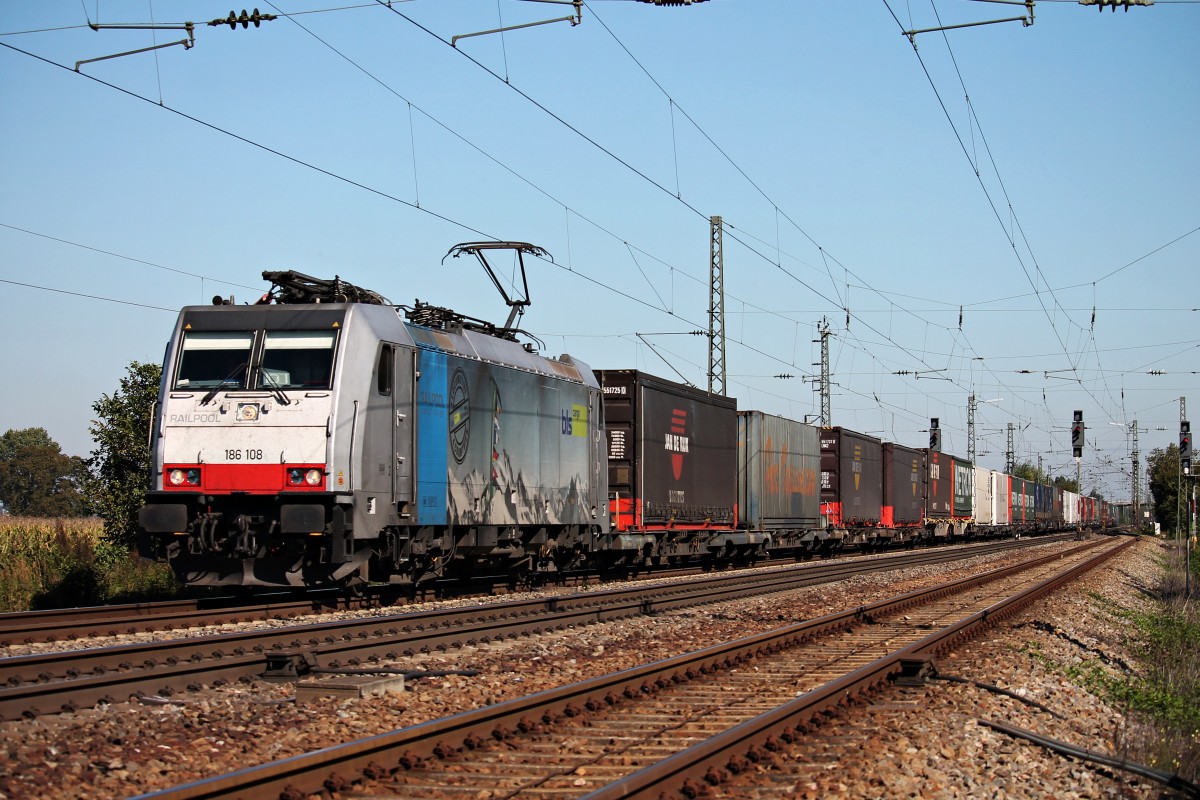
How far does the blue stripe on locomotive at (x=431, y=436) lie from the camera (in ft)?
50.0

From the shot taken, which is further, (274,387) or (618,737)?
(274,387)

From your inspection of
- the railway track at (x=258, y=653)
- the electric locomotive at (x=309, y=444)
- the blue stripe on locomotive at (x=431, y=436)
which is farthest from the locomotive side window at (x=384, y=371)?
the railway track at (x=258, y=653)

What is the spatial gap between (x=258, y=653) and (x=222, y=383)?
436 centimetres

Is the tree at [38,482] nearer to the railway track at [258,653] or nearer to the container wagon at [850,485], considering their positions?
the container wagon at [850,485]

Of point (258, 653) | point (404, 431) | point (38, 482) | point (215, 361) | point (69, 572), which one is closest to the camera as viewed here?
point (258, 653)

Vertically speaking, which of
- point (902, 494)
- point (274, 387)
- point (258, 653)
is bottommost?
point (258, 653)

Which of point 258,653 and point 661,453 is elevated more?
point 661,453

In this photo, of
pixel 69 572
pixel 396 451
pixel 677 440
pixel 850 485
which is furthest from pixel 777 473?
pixel 69 572

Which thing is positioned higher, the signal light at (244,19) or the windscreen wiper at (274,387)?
the signal light at (244,19)

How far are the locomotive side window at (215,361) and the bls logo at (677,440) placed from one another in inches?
441

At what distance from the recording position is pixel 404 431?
14.9 m

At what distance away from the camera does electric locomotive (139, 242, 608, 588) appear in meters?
13.4

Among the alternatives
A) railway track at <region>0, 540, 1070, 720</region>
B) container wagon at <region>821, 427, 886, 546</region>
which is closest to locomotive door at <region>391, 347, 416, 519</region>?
railway track at <region>0, 540, 1070, 720</region>

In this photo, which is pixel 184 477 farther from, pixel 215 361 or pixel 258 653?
pixel 258 653
